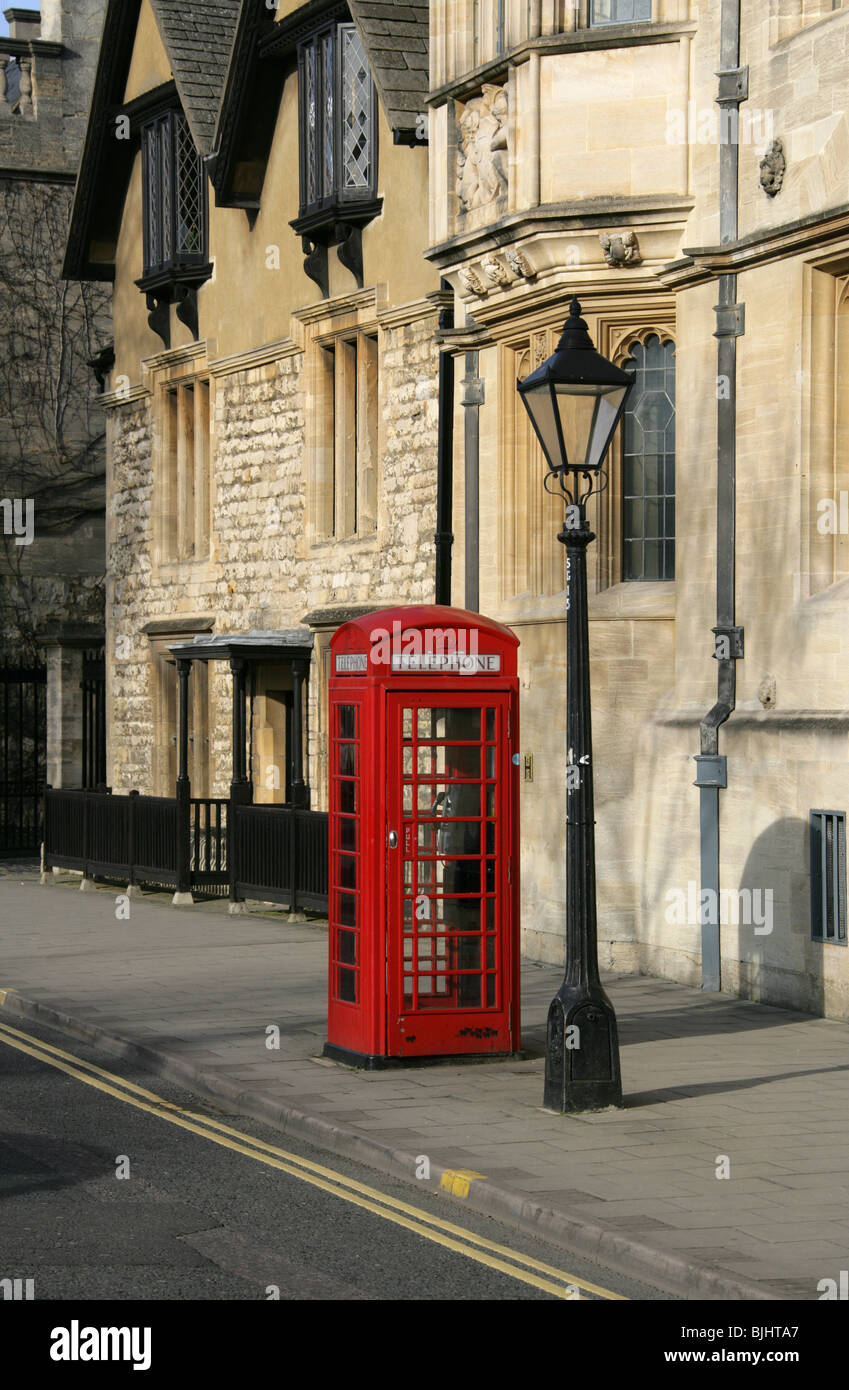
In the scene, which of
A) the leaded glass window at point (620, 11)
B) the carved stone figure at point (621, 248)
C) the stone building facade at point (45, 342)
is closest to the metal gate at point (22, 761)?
the stone building facade at point (45, 342)

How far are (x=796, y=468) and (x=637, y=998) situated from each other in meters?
3.64

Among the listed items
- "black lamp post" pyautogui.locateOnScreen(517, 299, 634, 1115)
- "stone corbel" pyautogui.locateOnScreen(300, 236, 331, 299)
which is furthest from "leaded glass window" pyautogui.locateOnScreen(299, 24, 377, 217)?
"black lamp post" pyautogui.locateOnScreen(517, 299, 634, 1115)

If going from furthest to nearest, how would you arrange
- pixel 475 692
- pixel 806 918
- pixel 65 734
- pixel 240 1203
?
pixel 65 734 → pixel 806 918 → pixel 475 692 → pixel 240 1203

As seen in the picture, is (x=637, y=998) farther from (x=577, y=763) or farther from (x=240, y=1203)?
(x=240, y=1203)

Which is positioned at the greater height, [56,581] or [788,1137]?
[56,581]

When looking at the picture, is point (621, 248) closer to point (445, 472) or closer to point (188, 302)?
point (445, 472)

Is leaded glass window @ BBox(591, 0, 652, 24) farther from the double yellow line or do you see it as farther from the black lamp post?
the double yellow line

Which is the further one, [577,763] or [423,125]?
[423,125]

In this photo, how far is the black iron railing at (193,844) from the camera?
18344 millimetres

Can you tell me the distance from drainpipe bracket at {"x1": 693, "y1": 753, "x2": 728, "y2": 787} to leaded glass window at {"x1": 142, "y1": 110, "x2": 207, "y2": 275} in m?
13.1

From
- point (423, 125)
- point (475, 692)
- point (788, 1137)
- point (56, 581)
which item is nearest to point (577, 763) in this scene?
point (475, 692)

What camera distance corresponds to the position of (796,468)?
13.1 meters

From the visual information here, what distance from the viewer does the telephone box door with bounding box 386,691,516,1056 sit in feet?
34.9

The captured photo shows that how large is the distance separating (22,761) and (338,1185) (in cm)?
2110
